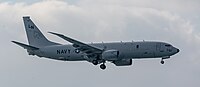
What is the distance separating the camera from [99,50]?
105 meters

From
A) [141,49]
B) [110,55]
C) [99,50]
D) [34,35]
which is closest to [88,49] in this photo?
[99,50]

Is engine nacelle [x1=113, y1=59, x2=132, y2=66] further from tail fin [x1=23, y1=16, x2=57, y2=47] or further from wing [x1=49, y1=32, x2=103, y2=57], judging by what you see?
tail fin [x1=23, y1=16, x2=57, y2=47]

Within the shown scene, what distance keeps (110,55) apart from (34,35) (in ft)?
60.0

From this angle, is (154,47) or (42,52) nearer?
(154,47)

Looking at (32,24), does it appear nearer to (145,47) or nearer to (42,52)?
(42,52)

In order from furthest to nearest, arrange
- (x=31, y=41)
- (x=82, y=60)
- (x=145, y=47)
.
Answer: (x=31, y=41) → (x=82, y=60) → (x=145, y=47)

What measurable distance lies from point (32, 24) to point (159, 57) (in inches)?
969

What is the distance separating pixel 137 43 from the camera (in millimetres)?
102812

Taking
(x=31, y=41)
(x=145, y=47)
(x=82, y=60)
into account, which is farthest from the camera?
(x=31, y=41)

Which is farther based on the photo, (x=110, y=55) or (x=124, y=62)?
(x=124, y=62)

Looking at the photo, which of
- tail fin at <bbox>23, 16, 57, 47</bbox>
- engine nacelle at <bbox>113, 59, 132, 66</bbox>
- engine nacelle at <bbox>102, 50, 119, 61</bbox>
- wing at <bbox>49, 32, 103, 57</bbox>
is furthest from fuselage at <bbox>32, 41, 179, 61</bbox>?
tail fin at <bbox>23, 16, 57, 47</bbox>

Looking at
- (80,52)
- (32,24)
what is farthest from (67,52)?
(32,24)

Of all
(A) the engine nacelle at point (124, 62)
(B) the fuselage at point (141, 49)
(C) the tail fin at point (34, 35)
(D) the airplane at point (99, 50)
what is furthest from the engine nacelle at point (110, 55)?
(C) the tail fin at point (34, 35)

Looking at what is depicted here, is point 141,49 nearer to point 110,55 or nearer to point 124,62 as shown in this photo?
point 110,55
